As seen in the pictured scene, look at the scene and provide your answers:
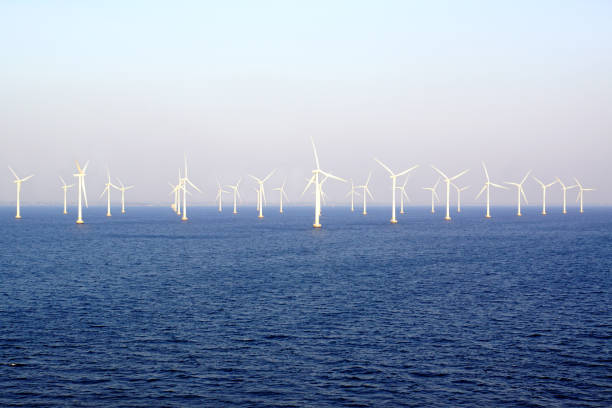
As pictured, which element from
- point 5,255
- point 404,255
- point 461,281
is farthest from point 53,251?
point 461,281

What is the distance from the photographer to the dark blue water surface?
1117 inches

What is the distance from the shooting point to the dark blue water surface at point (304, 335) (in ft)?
93.1

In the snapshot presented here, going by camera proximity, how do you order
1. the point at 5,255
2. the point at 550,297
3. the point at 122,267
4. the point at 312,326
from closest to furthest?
the point at 312,326
the point at 550,297
the point at 122,267
the point at 5,255

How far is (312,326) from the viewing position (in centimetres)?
4184

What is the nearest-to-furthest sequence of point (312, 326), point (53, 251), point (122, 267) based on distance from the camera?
point (312, 326) < point (122, 267) < point (53, 251)

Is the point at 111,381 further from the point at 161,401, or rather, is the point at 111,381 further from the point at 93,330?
the point at 93,330

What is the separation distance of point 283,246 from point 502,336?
261 ft

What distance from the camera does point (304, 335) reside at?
3909 centimetres

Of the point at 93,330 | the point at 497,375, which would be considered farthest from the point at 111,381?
the point at 497,375

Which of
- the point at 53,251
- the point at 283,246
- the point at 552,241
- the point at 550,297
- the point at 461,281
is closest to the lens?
the point at 550,297

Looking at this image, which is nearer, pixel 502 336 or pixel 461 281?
pixel 502 336

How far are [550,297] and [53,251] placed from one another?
79836 millimetres

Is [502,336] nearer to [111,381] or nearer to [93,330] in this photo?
[111,381]

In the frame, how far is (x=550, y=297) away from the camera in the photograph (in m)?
54.6
